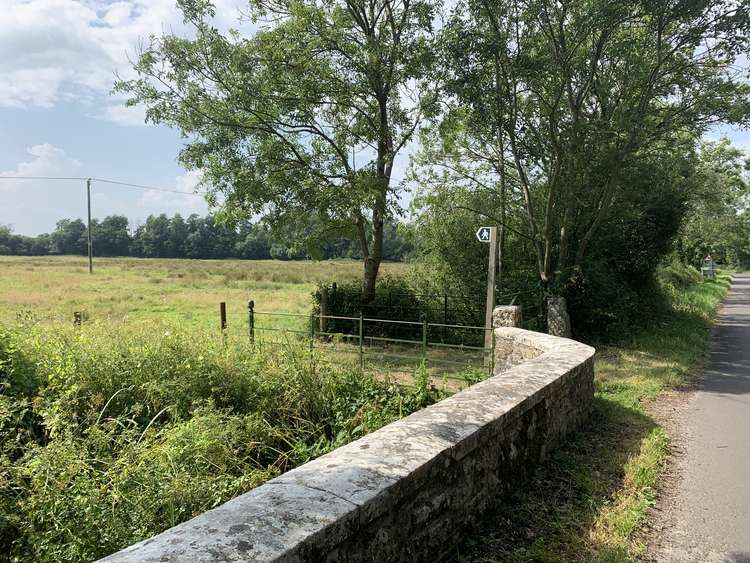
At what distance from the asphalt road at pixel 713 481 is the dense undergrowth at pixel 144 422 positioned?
9.33 feet

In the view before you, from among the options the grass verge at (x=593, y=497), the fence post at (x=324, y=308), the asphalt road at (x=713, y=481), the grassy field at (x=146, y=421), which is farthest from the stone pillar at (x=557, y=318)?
the fence post at (x=324, y=308)

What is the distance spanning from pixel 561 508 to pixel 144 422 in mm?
4454

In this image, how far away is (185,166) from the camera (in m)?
14.5

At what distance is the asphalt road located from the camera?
3485 mm

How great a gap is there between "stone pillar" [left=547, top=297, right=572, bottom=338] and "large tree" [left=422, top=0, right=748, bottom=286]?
977 millimetres

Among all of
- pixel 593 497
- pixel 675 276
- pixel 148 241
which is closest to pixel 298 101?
pixel 593 497

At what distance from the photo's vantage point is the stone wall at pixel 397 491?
1944mm

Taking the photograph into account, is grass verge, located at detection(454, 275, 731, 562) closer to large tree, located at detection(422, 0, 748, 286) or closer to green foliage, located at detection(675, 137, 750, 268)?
large tree, located at detection(422, 0, 748, 286)

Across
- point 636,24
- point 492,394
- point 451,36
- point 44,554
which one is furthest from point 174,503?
point 636,24

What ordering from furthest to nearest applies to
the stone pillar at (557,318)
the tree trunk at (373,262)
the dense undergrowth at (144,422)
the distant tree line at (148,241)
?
the distant tree line at (148,241), the tree trunk at (373,262), the stone pillar at (557,318), the dense undergrowth at (144,422)

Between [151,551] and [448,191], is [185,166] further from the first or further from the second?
[151,551]

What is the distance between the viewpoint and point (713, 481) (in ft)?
15.2

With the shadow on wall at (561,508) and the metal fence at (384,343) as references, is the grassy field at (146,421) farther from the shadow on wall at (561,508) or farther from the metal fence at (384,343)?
the shadow on wall at (561,508)

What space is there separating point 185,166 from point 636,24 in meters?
11.6
